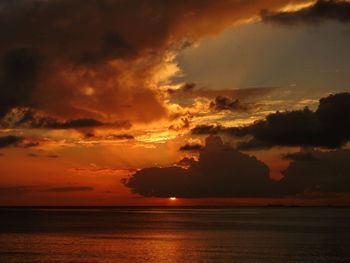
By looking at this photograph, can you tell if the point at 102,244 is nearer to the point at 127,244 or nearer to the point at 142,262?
the point at 127,244

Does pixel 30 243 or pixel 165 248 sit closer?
pixel 165 248

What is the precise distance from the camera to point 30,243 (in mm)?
96250

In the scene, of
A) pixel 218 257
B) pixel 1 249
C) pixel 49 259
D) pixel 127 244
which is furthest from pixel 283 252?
pixel 1 249

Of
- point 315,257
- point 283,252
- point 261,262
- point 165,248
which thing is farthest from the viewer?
point 165,248

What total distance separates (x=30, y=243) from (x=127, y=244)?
714 inches

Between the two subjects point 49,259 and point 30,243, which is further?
point 30,243

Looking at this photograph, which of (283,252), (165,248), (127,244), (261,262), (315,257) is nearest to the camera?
(261,262)

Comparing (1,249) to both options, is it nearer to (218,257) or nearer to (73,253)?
(73,253)

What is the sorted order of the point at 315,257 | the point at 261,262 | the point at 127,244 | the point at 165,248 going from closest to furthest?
the point at 261,262 → the point at 315,257 → the point at 165,248 → the point at 127,244

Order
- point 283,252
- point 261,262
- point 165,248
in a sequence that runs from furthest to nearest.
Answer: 1. point 165,248
2. point 283,252
3. point 261,262

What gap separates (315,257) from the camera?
246 feet

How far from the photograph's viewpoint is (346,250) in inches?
3337

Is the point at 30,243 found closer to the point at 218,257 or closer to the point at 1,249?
the point at 1,249

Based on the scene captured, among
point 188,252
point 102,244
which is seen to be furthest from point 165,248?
point 102,244
